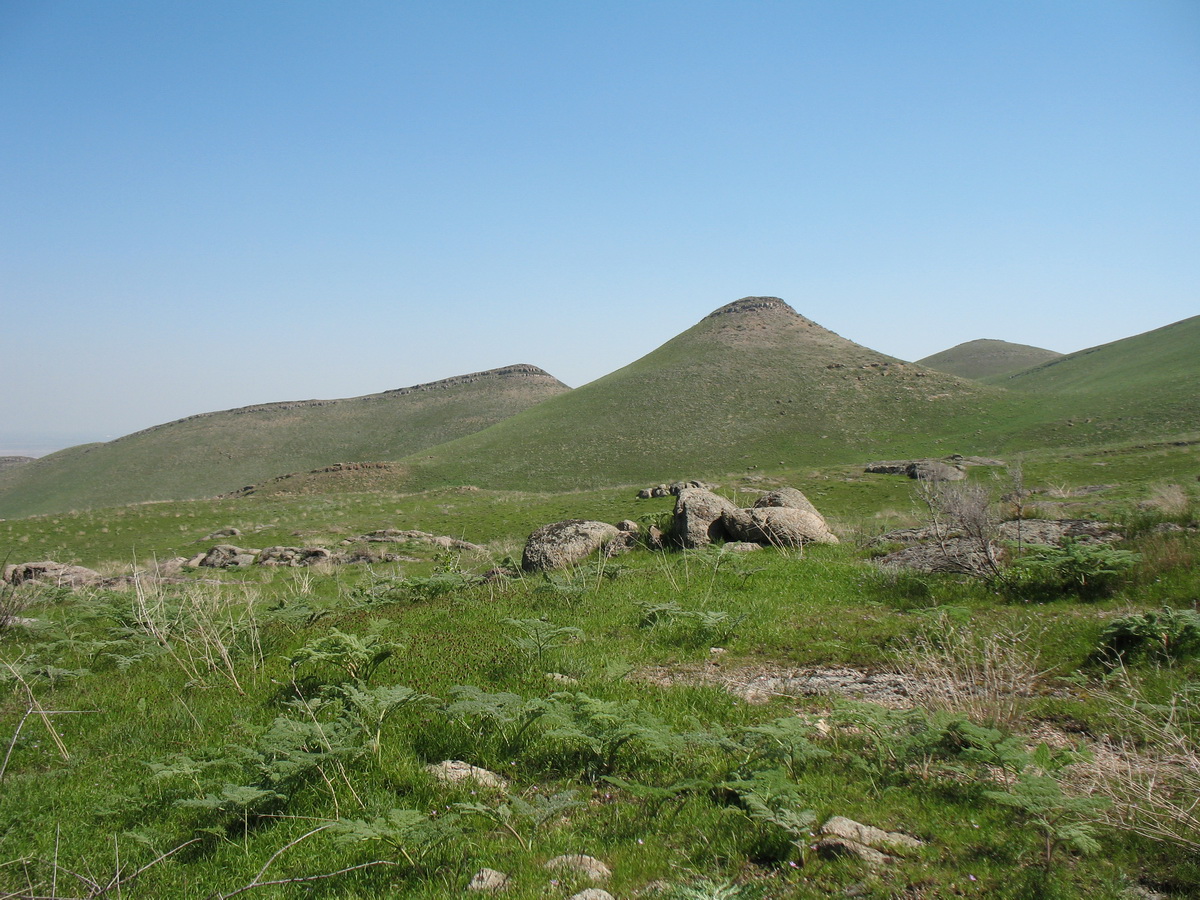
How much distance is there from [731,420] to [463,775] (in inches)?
2683

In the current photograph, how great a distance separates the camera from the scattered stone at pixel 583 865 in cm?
344

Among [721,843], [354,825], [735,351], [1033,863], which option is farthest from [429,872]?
[735,351]

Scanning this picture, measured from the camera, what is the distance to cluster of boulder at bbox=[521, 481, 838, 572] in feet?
46.5

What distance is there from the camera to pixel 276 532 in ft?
100

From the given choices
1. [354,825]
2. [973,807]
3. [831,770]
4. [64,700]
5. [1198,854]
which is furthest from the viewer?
[64,700]

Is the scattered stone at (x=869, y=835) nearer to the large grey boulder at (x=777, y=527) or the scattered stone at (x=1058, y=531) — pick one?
the scattered stone at (x=1058, y=531)

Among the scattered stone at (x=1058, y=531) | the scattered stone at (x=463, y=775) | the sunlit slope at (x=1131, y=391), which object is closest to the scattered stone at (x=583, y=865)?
the scattered stone at (x=463, y=775)

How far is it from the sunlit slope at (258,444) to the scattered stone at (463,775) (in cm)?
9091

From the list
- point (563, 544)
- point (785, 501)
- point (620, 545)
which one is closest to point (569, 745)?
point (563, 544)

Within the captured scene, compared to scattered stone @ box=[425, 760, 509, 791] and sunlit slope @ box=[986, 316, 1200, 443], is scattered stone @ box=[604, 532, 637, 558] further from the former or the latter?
sunlit slope @ box=[986, 316, 1200, 443]

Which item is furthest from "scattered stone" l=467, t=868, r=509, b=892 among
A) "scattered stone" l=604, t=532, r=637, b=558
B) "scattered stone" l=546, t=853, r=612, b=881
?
"scattered stone" l=604, t=532, r=637, b=558

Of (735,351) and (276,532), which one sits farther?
(735,351)

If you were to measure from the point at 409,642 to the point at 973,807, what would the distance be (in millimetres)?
6055

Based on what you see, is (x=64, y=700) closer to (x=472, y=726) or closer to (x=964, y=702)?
(x=472, y=726)
